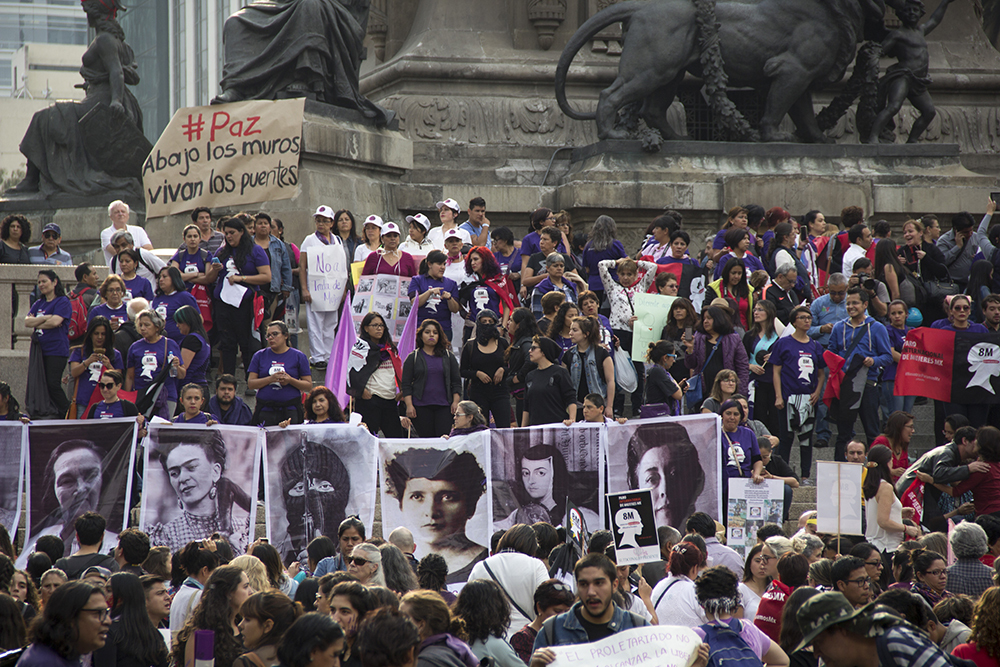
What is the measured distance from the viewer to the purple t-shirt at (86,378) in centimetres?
1231

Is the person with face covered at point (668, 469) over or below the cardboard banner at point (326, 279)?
below

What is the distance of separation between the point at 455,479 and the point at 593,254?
4435mm

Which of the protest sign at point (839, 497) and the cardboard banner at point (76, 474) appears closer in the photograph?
the protest sign at point (839, 497)

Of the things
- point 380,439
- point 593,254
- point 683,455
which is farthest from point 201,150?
point 683,455

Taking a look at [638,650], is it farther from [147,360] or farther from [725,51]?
[725,51]

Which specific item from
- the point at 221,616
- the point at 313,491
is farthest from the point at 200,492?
the point at 221,616

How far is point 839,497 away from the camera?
9.40 m

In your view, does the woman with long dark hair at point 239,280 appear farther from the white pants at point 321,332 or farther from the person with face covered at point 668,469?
the person with face covered at point 668,469

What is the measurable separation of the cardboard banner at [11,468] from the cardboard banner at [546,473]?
12.8 ft

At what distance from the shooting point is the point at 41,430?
11.4 meters

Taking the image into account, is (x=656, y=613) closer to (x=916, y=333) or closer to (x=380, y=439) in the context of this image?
(x=380, y=439)

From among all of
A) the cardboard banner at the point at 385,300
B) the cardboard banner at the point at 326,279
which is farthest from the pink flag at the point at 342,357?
the cardboard banner at the point at 326,279

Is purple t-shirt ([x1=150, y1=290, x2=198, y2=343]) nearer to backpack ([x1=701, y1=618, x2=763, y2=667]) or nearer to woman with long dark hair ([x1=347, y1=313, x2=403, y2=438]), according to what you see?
woman with long dark hair ([x1=347, y1=313, x2=403, y2=438])

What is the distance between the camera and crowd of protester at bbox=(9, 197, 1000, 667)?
619 cm
